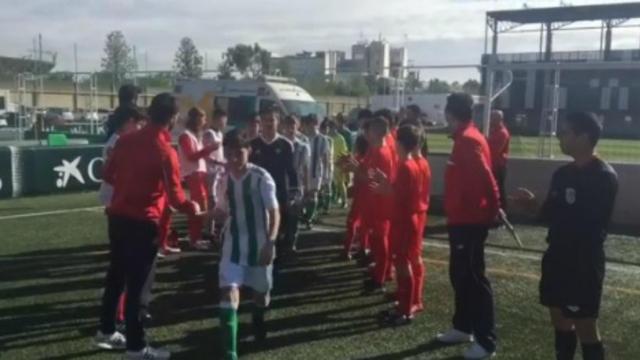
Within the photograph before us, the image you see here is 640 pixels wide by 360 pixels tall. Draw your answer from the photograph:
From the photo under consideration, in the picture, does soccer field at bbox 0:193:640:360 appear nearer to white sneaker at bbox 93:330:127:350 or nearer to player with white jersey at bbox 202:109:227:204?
white sneaker at bbox 93:330:127:350

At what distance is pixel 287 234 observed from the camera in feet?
29.9

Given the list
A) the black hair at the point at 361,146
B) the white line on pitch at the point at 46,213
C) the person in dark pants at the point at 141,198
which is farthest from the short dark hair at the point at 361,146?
the white line on pitch at the point at 46,213

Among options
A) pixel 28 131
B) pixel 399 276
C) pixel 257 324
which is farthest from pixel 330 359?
pixel 28 131

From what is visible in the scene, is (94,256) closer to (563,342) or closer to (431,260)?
(431,260)

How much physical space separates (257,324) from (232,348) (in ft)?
2.48

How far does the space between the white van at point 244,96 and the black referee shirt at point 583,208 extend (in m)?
16.7

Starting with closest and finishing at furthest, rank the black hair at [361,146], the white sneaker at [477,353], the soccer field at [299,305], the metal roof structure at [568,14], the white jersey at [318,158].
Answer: the white sneaker at [477,353], the soccer field at [299,305], the black hair at [361,146], the white jersey at [318,158], the metal roof structure at [568,14]

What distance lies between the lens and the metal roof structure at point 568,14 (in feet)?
163

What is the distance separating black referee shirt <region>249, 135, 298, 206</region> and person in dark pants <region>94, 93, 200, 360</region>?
226 centimetres

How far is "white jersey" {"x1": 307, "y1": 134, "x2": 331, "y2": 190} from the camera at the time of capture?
37.7ft

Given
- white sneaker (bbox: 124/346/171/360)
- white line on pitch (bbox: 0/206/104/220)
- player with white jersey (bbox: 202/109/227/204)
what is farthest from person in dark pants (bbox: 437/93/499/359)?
white line on pitch (bbox: 0/206/104/220)

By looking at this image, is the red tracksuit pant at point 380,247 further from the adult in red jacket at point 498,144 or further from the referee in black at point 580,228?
the adult in red jacket at point 498,144

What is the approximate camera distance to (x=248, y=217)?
18.2ft

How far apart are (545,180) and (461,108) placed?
328 inches
